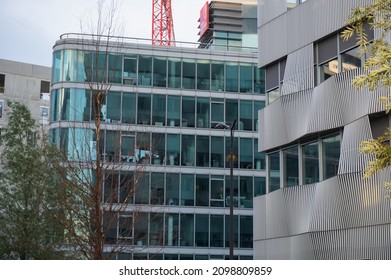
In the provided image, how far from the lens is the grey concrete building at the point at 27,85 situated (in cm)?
7584

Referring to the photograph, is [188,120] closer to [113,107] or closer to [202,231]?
[113,107]

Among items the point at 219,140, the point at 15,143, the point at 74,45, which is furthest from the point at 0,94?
the point at 15,143

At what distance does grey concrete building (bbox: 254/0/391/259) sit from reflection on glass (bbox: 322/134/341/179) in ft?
0.10

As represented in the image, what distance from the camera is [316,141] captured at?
24062mm

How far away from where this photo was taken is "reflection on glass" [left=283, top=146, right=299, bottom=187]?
25.1 metres

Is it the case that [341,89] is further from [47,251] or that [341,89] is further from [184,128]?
[184,128]

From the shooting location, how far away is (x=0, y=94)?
74.1 meters

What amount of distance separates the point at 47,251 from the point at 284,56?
35.7 feet

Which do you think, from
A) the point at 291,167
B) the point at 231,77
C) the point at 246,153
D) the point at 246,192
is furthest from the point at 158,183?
the point at 291,167

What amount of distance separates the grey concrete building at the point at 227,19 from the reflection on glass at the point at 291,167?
70.3 m

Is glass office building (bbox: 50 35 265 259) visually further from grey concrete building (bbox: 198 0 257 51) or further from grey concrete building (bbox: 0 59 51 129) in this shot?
grey concrete building (bbox: 198 0 257 51)

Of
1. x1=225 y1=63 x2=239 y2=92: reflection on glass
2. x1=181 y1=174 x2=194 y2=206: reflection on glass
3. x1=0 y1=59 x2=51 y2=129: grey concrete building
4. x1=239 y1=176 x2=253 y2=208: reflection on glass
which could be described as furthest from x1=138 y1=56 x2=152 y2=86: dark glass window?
x1=0 y1=59 x2=51 y2=129: grey concrete building

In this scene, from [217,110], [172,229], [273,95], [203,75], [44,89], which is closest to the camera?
[273,95]

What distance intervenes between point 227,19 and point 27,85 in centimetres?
3128
